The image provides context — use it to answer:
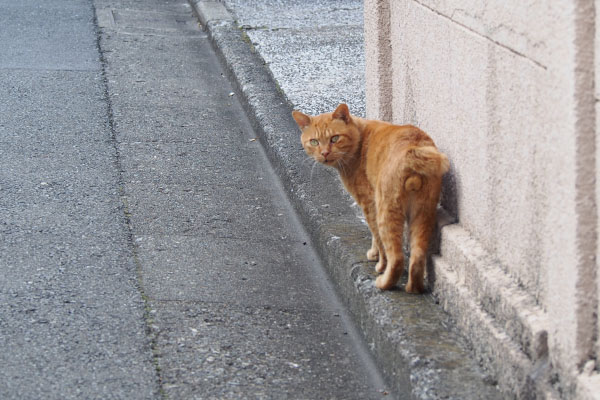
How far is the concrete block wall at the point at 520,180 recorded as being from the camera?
194 cm

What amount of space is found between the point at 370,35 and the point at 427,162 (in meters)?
1.34

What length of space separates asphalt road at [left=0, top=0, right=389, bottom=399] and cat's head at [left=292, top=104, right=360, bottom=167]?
0.54 m

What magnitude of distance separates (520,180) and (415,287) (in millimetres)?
772

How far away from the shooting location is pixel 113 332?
9.53ft

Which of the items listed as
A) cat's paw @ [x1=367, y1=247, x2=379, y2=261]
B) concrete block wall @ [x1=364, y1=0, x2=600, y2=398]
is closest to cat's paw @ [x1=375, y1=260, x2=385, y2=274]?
cat's paw @ [x1=367, y1=247, x2=379, y2=261]

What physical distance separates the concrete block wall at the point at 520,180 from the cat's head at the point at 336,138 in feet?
1.00

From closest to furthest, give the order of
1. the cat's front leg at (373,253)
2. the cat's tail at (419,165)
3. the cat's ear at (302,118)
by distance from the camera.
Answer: the cat's tail at (419,165)
the cat's front leg at (373,253)
the cat's ear at (302,118)

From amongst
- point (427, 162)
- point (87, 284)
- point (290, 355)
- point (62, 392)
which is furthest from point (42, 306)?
point (427, 162)

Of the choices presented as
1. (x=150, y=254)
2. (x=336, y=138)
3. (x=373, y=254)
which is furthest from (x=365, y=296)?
(x=150, y=254)

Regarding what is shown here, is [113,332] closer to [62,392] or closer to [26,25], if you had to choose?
[62,392]

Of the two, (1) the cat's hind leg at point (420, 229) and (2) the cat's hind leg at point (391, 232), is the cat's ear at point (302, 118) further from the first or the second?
(1) the cat's hind leg at point (420, 229)

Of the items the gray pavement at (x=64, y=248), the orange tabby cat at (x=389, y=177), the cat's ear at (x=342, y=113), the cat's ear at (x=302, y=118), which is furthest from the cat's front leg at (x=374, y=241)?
the gray pavement at (x=64, y=248)

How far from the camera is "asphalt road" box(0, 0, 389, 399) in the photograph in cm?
272

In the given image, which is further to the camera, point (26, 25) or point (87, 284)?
point (26, 25)
